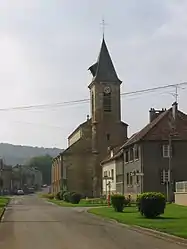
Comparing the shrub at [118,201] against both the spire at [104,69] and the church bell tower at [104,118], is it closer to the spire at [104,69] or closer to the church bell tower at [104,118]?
the church bell tower at [104,118]

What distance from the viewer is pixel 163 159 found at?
60312 millimetres

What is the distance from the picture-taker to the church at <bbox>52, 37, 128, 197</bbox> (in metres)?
93.2

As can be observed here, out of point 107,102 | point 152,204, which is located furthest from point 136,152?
point 107,102

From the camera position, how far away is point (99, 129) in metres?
93.6

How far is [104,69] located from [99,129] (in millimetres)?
10421

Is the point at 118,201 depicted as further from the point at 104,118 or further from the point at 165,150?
the point at 104,118

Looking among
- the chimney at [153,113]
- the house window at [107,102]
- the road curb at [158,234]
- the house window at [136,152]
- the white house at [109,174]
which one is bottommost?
the road curb at [158,234]

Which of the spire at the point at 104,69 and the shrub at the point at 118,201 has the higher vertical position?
the spire at the point at 104,69

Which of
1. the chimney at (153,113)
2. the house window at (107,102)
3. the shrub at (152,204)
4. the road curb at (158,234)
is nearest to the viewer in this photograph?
the road curb at (158,234)

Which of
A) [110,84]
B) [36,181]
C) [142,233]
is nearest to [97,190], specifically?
[110,84]

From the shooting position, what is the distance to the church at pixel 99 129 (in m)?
93.2

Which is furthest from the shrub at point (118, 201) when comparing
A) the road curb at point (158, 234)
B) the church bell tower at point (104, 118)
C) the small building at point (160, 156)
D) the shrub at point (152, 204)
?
the church bell tower at point (104, 118)

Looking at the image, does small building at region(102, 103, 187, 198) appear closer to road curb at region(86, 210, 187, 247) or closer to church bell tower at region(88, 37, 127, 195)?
road curb at region(86, 210, 187, 247)

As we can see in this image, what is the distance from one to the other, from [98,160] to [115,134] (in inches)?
200
